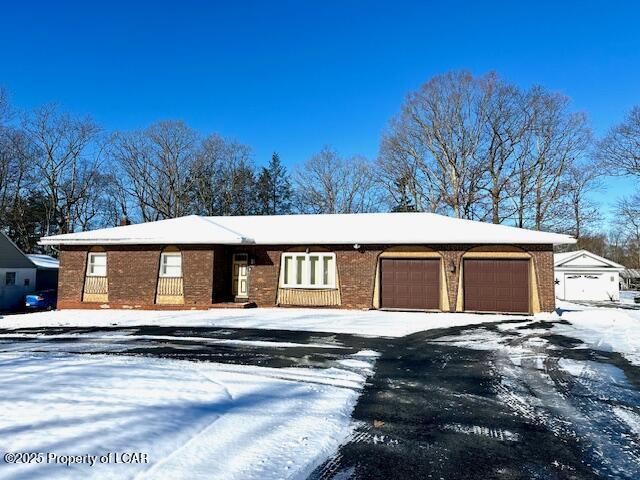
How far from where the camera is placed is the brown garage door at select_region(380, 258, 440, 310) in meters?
15.7

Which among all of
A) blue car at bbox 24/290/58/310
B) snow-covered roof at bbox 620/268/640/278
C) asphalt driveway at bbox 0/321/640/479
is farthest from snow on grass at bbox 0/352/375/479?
snow-covered roof at bbox 620/268/640/278

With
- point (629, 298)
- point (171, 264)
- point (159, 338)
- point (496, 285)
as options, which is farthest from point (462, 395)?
point (629, 298)

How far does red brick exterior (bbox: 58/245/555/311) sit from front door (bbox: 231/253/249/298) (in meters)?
0.21

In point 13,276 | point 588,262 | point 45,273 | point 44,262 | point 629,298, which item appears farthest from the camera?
point 629,298

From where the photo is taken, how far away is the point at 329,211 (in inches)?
1501

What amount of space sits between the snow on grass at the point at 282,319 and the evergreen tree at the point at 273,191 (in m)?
24.5

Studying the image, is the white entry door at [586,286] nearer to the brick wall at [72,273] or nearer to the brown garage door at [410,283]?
the brown garage door at [410,283]

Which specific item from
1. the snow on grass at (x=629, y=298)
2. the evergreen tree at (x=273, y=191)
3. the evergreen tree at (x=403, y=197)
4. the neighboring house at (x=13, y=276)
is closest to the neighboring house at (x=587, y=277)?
the snow on grass at (x=629, y=298)

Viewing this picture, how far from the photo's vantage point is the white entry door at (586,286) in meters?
30.4

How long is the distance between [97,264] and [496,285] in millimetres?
15964

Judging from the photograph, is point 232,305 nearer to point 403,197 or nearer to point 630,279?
point 403,197

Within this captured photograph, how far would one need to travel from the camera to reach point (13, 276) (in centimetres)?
2438

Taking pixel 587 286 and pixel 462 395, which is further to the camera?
pixel 587 286

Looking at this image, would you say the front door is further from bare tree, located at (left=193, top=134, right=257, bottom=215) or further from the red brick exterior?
bare tree, located at (left=193, top=134, right=257, bottom=215)
